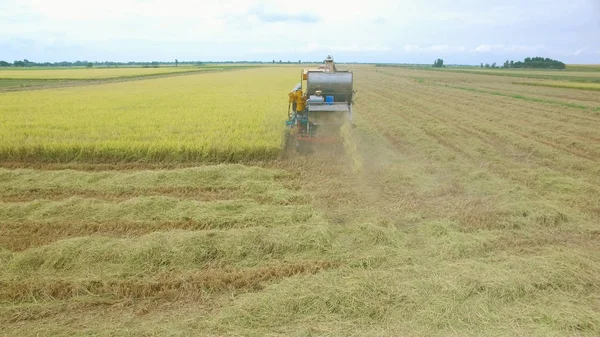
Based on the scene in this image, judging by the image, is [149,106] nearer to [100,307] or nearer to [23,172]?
[23,172]

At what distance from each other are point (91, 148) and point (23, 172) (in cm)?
152

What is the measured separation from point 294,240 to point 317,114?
6.07m

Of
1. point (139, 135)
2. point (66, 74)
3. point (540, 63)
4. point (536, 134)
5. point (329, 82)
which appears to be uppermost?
point (540, 63)

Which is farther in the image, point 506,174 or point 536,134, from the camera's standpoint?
point 536,134

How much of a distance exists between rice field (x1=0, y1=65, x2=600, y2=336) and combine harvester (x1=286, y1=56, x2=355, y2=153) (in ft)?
2.76

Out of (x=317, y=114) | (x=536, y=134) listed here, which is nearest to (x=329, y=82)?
(x=317, y=114)

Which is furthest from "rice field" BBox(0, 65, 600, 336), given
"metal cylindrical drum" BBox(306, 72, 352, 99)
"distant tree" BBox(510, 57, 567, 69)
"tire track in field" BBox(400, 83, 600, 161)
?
"distant tree" BBox(510, 57, 567, 69)

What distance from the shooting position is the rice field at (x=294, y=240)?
12.1ft

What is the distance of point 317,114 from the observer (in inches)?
421

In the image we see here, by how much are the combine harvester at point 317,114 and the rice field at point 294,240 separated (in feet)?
2.76

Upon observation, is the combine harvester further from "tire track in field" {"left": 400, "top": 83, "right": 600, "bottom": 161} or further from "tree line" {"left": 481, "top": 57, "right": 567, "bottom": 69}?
"tree line" {"left": 481, "top": 57, "right": 567, "bottom": 69}

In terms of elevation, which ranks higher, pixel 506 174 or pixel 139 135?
pixel 139 135

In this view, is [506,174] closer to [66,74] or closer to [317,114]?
[317,114]

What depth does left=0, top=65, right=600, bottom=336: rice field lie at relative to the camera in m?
3.68
